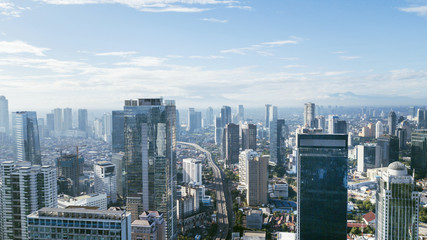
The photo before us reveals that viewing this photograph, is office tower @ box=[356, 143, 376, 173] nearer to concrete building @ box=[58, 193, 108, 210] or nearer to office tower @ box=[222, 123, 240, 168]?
office tower @ box=[222, 123, 240, 168]

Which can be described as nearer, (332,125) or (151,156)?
(151,156)

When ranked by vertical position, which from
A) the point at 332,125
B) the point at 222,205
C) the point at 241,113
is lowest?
the point at 222,205

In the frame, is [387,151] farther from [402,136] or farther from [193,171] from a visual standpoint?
[193,171]

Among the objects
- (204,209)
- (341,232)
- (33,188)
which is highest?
(33,188)

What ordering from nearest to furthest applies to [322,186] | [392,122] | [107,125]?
[322,186] → [392,122] → [107,125]

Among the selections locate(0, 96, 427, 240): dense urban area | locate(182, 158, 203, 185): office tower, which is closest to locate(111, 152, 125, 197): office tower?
locate(0, 96, 427, 240): dense urban area

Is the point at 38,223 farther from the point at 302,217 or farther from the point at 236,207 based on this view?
the point at 236,207

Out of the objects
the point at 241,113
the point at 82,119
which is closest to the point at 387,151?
the point at 241,113

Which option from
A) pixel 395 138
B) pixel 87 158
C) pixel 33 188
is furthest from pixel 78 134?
pixel 395 138
